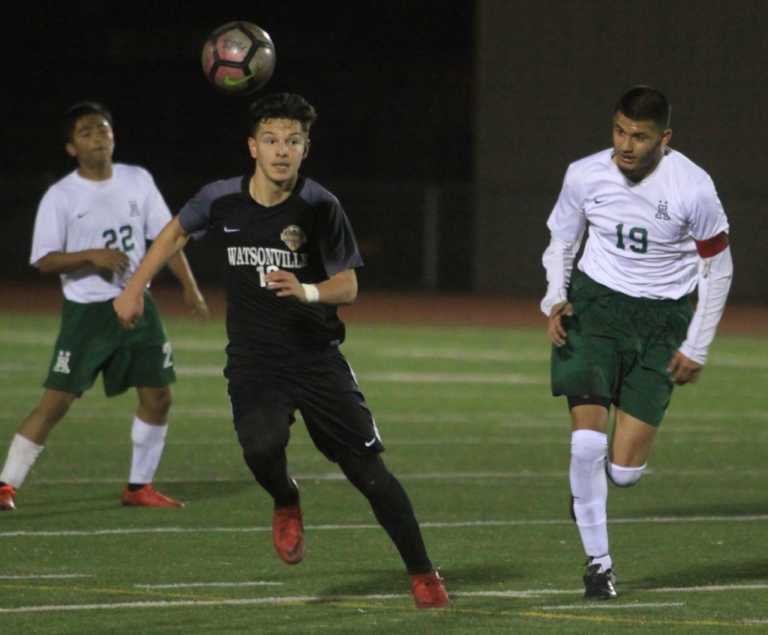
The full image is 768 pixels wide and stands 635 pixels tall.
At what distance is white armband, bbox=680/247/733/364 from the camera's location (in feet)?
26.3

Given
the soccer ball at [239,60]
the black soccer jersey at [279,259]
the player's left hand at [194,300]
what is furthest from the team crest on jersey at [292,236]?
the player's left hand at [194,300]

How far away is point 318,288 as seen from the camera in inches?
292

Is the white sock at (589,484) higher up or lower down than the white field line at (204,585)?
higher up

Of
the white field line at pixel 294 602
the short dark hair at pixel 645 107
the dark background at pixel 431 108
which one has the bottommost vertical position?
the dark background at pixel 431 108

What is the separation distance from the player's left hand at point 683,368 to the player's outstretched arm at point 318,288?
1.38 meters

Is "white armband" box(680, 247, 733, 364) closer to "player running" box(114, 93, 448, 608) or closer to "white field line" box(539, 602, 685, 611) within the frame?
"white field line" box(539, 602, 685, 611)

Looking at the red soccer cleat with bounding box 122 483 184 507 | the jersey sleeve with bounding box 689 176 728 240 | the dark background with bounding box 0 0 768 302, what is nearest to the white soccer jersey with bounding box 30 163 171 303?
the red soccer cleat with bounding box 122 483 184 507

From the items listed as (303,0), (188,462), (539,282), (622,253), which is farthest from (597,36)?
(622,253)

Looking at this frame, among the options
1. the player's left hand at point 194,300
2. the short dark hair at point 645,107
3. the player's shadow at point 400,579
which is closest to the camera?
the short dark hair at point 645,107

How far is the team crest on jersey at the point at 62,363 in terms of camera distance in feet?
34.5

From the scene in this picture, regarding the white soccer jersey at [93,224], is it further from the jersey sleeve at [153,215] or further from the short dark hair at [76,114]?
the short dark hair at [76,114]

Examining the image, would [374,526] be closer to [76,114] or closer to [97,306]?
[97,306]

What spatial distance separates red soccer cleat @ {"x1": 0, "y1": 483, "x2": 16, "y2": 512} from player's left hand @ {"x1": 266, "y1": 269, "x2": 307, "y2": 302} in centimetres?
361

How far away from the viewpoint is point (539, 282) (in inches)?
1342
